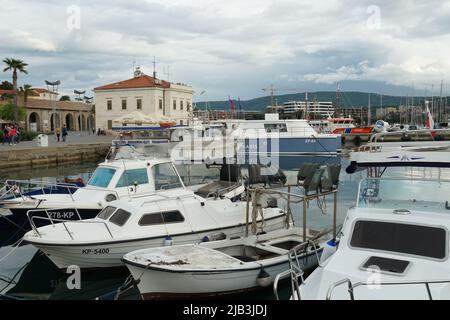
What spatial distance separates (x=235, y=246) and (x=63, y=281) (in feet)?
13.5

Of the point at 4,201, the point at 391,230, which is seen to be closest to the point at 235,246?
the point at 391,230

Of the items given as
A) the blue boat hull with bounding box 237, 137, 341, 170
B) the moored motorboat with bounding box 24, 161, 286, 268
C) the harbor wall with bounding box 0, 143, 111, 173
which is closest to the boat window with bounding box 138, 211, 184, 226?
the moored motorboat with bounding box 24, 161, 286, 268

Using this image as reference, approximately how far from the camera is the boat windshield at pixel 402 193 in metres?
7.39

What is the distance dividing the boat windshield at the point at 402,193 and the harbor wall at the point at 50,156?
27.1 meters

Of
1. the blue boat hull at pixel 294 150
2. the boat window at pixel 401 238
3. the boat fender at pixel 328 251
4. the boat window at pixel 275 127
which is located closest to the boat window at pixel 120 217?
the boat fender at pixel 328 251

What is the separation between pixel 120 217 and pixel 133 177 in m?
2.51

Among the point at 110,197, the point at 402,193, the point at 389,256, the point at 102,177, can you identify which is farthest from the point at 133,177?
the point at 389,256

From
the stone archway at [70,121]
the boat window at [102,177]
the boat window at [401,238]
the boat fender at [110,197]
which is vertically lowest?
the boat fender at [110,197]

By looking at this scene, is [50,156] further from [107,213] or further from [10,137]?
[107,213]

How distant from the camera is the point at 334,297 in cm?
562

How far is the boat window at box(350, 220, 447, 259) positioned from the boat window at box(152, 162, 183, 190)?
22.8 ft

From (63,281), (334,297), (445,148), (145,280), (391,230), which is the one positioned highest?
(445,148)

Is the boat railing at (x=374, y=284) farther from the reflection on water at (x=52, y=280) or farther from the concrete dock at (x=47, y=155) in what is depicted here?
the concrete dock at (x=47, y=155)
